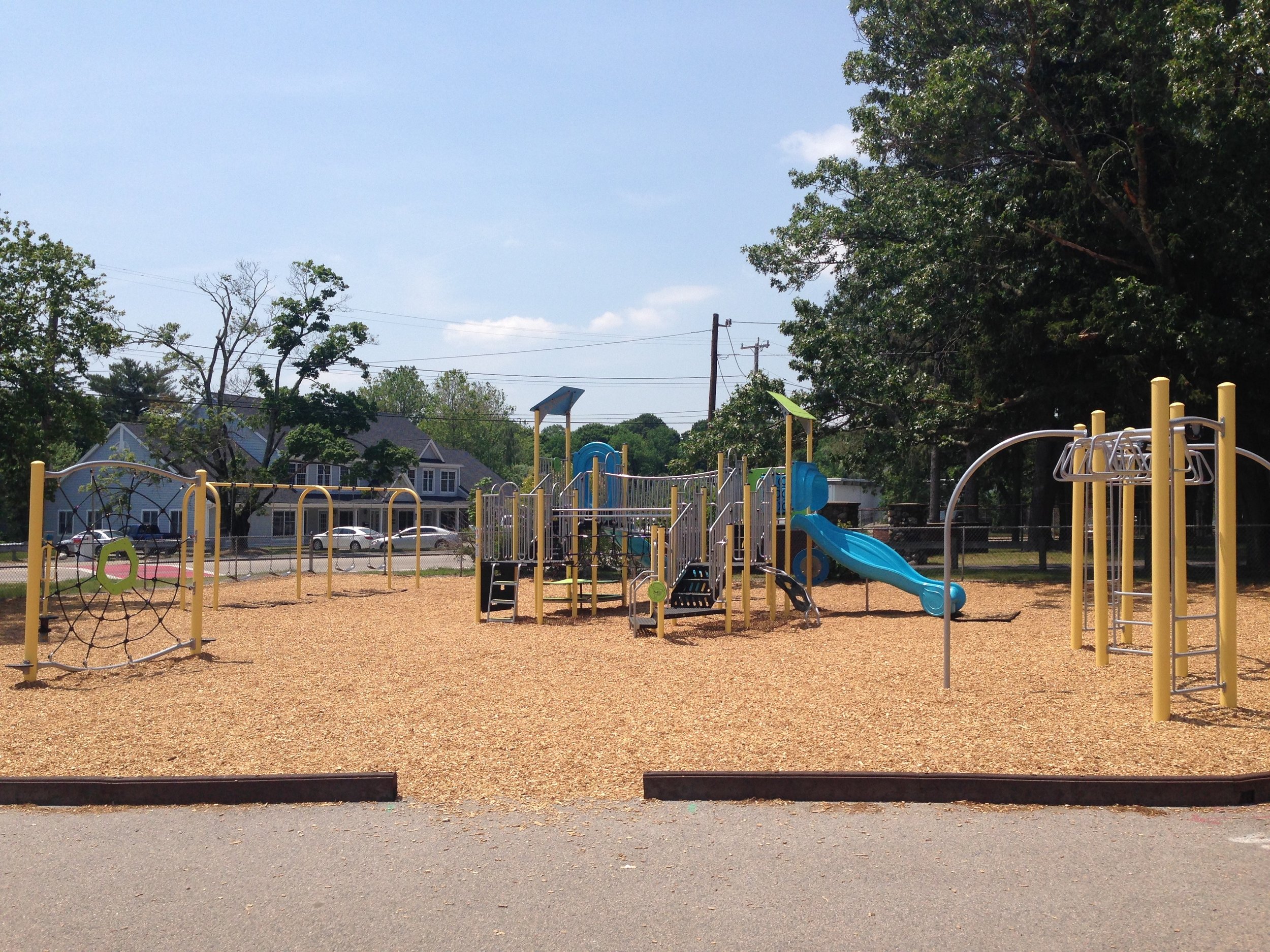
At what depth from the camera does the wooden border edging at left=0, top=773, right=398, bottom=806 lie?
5.64m

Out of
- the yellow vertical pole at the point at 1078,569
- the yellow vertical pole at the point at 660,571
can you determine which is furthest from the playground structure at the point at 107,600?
the yellow vertical pole at the point at 1078,569

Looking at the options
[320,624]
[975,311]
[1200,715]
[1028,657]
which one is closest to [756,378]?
[975,311]

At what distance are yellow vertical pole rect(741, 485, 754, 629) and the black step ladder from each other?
315 centimetres

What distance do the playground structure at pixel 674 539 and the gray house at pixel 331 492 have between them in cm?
2562

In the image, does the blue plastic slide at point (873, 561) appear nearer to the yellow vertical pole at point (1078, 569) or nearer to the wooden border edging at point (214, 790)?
the yellow vertical pole at point (1078, 569)

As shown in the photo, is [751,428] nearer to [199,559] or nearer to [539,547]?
[539,547]

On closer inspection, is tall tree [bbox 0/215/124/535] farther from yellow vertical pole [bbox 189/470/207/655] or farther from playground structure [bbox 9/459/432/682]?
yellow vertical pole [bbox 189/470/207/655]

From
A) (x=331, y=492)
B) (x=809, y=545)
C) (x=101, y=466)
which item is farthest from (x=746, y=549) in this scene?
(x=331, y=492)

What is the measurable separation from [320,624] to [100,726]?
6932 mm

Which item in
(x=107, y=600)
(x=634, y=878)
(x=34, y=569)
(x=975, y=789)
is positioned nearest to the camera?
(x=634, y=878)

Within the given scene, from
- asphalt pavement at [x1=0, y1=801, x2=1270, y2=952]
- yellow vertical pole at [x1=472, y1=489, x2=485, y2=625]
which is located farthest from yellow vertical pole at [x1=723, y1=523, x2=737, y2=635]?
asphalt pavement at [x1=0, y1=801, x2=1270, y2=952]

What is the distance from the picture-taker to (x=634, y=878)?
4.52 m

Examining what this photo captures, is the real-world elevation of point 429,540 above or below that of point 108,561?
below

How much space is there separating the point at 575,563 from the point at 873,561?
4.25 meters
